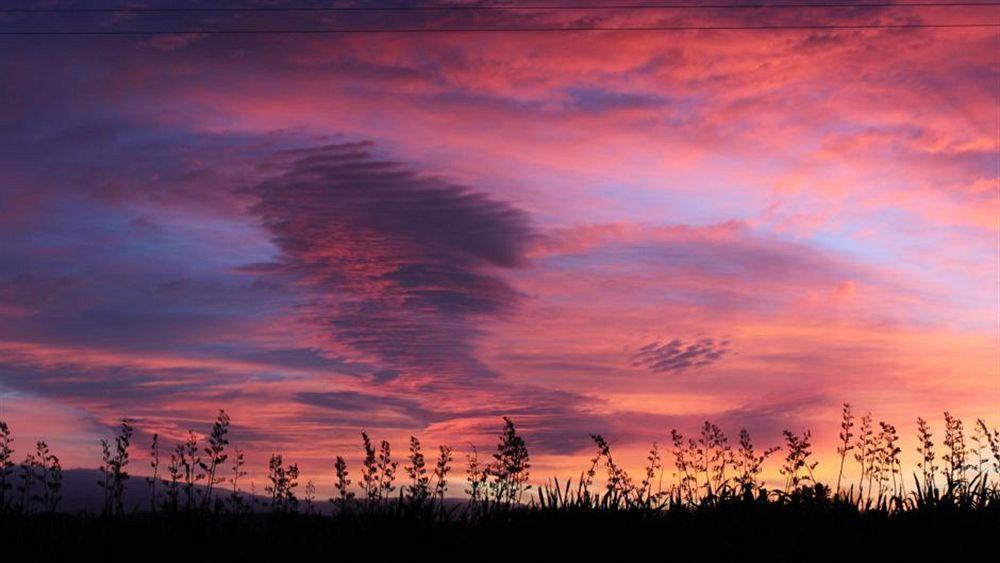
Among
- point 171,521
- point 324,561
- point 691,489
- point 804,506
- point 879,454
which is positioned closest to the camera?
point 324,561

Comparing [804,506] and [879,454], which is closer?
[804,506]

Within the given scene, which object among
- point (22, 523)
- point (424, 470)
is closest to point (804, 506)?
point (424, 470)

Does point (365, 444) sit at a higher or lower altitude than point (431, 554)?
higher

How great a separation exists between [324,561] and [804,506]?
5.24 metres

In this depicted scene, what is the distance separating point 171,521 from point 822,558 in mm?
6103

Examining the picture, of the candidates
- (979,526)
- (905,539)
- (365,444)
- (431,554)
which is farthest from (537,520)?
(979,526)

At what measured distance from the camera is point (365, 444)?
10.7 meters

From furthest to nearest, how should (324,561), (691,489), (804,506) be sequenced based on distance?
(691,489) < (804,506) < (324,561)

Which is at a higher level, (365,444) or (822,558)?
(365,444)

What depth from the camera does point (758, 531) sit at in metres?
9.77

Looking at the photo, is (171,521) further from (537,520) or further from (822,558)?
(822,558)

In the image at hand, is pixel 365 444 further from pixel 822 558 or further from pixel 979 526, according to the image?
pixel 979 526

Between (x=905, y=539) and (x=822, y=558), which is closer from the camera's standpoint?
(x=822, y=558)

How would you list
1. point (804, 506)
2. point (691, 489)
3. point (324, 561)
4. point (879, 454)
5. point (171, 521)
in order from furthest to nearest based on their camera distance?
point (879, 454) → point (691, 489) → point (804, 506) → point (171, 521) → point (324, 561)
